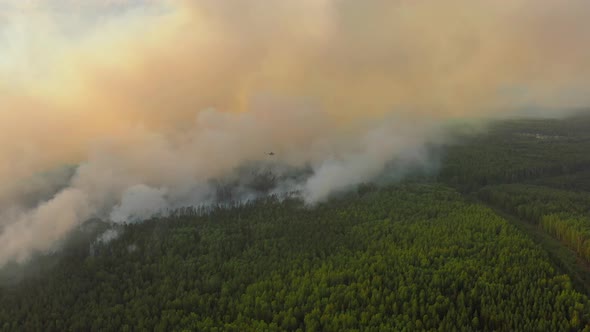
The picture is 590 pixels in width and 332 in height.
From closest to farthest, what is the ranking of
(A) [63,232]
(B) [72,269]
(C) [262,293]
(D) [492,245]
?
(C) [262,293] → (D) [492,245] → (B) [72,269] → (A) [63,232]

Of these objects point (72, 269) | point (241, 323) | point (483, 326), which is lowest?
point (483, 326)

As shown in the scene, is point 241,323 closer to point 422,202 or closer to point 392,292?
point 392,292

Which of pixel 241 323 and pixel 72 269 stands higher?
pixel 72 269

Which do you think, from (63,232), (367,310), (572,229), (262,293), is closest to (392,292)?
(367,310)

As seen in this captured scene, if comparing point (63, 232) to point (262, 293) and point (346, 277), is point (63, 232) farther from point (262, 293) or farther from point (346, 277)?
point (346, 277)

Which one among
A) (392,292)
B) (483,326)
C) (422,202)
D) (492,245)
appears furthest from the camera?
(422,202)

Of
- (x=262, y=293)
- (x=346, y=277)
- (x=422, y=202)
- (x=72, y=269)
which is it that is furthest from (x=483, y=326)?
(x=72, y=269)

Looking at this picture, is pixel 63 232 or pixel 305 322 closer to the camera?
pixel 305 322
